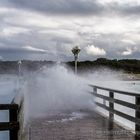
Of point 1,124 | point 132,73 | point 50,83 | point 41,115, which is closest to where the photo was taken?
point 1,124

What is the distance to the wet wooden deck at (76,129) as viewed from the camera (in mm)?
11227

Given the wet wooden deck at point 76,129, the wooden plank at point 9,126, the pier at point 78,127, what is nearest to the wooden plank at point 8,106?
the pier at point 78,127

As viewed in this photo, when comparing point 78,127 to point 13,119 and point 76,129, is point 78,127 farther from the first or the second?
point 13,119

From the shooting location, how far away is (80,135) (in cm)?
1152

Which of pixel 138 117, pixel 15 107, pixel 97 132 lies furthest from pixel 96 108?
pixel 15 107

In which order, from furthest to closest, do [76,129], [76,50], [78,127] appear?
[76,50]
[78,127]
[76,129]

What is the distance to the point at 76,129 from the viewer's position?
12828mm

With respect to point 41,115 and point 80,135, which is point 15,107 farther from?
point 41,115

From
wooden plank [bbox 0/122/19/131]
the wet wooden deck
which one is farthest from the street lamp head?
wooden plank [bbox 0/122/19/131]

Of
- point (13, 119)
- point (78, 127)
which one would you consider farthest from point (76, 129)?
point (13, 119)

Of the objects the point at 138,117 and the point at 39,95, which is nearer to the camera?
the point at 138,117

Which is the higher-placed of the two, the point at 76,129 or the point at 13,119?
the point at 13,119

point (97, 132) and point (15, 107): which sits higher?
point (15, 107)

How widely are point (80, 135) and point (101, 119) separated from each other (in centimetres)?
429
